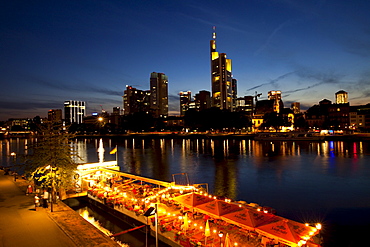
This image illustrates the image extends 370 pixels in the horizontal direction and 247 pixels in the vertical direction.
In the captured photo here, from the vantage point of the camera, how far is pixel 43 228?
12000 millimetres

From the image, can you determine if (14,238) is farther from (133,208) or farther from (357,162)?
(357,162)

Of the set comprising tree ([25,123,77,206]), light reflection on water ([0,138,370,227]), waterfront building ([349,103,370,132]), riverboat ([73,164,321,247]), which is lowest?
light reflection on water ([0,138,370,227])

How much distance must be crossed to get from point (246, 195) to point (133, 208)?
1383 cm

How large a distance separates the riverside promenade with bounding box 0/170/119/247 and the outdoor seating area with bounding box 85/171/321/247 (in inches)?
129

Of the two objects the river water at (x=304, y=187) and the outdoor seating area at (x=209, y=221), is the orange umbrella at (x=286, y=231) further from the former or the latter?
the river water at (x=304, y=187)

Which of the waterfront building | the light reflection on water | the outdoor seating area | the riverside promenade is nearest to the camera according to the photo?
the outdoor seating area

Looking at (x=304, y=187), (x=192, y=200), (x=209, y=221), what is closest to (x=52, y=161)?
(x=192, y=200)

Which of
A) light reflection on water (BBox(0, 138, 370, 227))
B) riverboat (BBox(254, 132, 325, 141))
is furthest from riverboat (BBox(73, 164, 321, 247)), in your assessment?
riverboat (BBox(254, 132, 325, 141))

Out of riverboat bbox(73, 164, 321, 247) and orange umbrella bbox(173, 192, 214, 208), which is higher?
orange umbrella bbox(173, 192, 214, 208)

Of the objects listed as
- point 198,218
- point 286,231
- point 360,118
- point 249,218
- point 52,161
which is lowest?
point 198,218

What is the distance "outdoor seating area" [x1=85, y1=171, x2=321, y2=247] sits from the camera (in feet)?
32.6

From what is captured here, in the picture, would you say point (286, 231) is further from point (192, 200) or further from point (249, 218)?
point (192, 200)

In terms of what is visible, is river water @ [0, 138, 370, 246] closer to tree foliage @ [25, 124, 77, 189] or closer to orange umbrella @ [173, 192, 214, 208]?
orange umbrella @ [173, 192, 214, 208]

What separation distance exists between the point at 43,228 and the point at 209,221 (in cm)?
798
